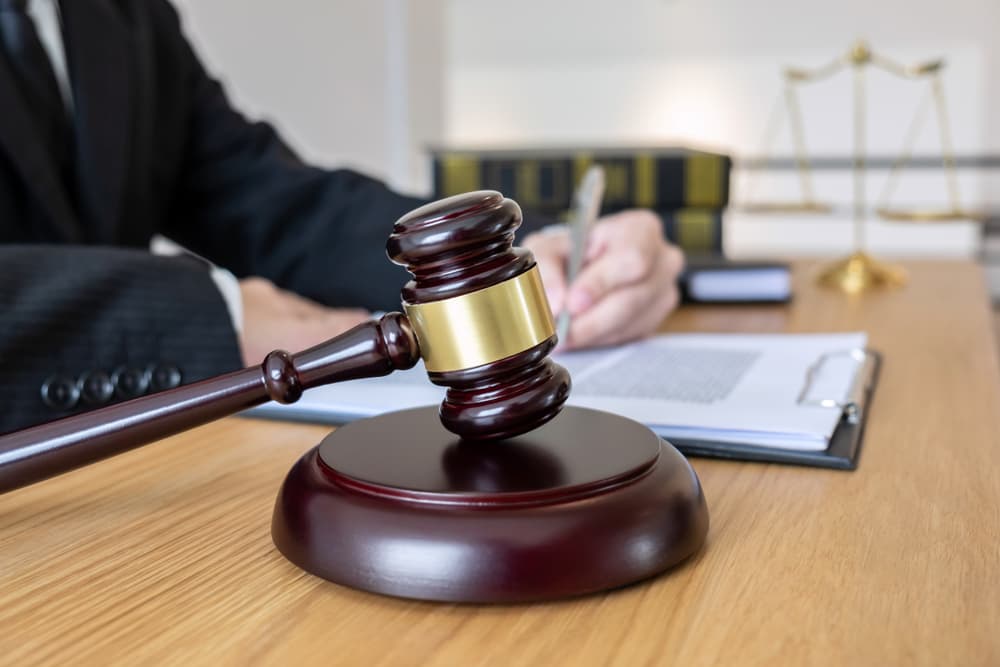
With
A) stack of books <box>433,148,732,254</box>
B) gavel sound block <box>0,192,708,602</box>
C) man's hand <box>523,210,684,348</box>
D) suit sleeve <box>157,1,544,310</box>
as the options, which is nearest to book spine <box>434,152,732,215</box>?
stack of books <box>433,148,732,254</box>

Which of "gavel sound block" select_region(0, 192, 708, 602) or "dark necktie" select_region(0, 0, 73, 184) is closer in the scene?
"gavel sound block" select_region(0, 192, 708, 602)

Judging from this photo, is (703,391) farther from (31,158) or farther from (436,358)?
(31,158)

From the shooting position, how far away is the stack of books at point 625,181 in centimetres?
146

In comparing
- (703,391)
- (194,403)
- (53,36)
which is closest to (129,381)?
(194,403)

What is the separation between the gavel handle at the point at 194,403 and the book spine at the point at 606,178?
1.08 meters

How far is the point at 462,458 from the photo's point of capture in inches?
16.1

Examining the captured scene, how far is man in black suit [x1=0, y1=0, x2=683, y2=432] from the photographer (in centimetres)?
66

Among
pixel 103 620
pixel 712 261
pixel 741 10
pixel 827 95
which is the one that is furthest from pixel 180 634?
pixel 741 10

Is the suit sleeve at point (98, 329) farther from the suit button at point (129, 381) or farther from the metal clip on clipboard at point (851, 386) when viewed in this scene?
the metal clip on clipboard at point (851, 386)

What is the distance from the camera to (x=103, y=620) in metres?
0.35

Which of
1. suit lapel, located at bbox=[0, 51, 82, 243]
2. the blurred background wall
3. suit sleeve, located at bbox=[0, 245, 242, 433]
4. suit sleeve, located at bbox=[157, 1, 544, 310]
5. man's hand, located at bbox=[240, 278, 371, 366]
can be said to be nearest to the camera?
suit sleeve, located at bbox=[0, 245, 242, 433]

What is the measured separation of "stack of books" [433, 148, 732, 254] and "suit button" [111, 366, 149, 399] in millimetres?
843

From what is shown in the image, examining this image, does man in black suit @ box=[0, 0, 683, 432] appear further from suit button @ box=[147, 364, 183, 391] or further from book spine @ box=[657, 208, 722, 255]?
book spine @ box=[657, 208, 722, 255]

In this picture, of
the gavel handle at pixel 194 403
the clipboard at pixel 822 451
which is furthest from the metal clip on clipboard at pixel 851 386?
the gavel handle at pixel 194 403
